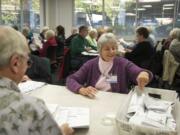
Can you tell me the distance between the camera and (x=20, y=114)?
0.86m

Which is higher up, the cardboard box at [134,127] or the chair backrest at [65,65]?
the cardboard box at [134,127]

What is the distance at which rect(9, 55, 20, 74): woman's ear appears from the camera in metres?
0.96

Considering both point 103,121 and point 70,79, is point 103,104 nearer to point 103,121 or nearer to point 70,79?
point 103,121

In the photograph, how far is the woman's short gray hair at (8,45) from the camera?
94 cm

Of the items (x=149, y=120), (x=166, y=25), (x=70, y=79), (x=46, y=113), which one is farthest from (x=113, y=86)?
(x=166, y=25)

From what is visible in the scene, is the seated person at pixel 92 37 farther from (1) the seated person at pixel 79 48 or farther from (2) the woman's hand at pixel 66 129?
(2) the woman's hand at pixel 66 129

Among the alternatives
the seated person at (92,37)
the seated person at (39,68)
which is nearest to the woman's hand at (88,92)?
the seated person at (39,68)

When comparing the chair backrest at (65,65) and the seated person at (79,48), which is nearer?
the chair backrest at (65,65)

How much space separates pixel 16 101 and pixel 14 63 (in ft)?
0.56

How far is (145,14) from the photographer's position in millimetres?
8297

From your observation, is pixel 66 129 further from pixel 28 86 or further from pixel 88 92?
pixel 28 86

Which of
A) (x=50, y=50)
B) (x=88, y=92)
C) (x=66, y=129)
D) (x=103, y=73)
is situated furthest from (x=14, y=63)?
(x=50, y=50)

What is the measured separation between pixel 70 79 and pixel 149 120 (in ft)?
3.52

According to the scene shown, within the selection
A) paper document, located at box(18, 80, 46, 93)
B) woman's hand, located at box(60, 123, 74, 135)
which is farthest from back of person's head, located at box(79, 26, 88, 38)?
woman's hand, located at box(60, 123, 74, 135)
